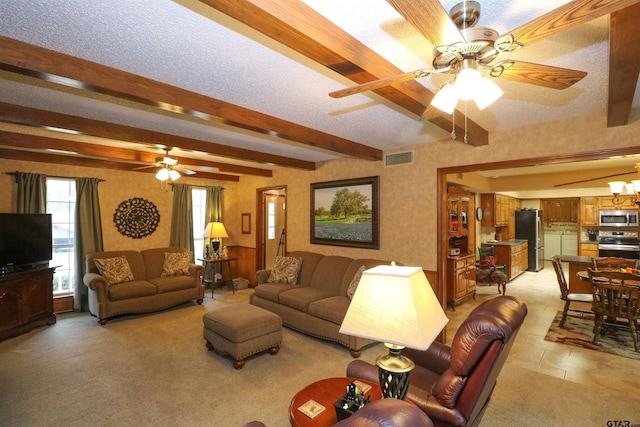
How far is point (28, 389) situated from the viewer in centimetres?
285

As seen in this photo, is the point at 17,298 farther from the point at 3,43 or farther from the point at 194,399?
the point at 3,43

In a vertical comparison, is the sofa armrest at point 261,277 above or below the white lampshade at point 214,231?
below

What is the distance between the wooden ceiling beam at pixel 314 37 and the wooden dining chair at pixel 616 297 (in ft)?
11.4

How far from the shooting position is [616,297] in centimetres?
374

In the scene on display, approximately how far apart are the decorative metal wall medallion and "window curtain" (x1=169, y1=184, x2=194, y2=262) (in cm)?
34

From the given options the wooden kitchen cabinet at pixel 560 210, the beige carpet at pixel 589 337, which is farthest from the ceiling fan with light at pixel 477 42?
the wooden kitchen cabinet at pixel 560 210

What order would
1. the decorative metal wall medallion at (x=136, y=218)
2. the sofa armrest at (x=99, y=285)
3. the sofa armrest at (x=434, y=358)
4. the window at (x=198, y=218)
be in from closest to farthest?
the sofa armrest at (x=434, y=358), the sofa armrest at (x=99, y=285), the decorative metal wall medallion at (x=136, y=218), the window at (x=198, y=218)

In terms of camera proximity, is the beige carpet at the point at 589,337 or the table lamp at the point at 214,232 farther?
the table lamp at the point at 214,232

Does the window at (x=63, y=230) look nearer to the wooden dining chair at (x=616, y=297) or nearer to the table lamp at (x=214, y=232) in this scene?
the table lamp at (x=214, y=232)

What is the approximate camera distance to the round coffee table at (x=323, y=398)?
1705 millimetres

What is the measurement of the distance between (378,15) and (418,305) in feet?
4.54

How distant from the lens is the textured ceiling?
1.53 m

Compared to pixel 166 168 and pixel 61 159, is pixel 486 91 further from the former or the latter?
pixel 61 159

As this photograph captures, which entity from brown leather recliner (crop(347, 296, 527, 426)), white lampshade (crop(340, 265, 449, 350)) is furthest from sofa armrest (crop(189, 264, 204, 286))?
white lampshade (crop(340, 265, 449, 350))
